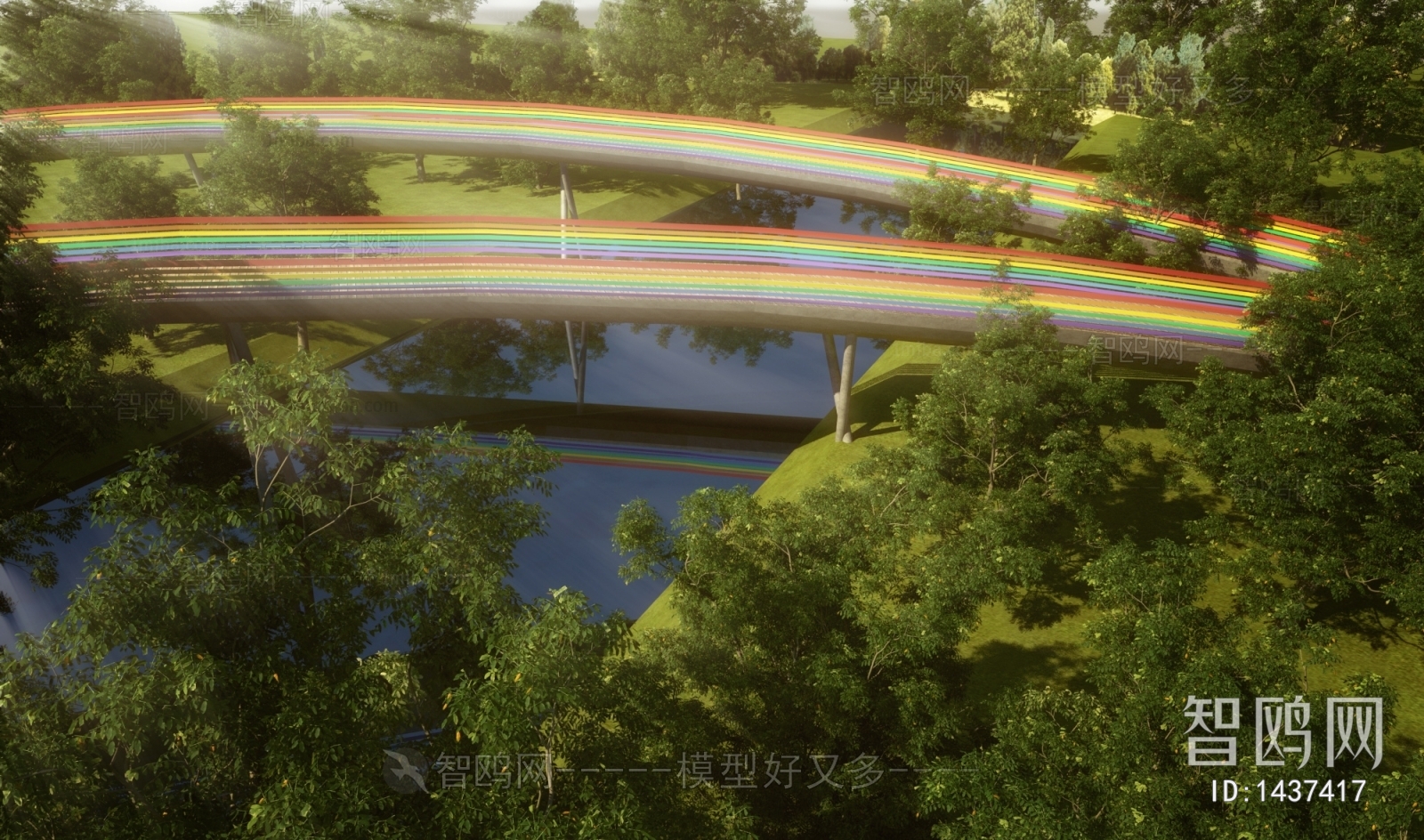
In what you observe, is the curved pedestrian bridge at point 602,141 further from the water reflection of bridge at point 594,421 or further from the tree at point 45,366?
the tree at point 45,366

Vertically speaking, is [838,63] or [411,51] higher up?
[838,63]

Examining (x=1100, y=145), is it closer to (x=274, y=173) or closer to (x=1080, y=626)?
(x=1080, y=626)

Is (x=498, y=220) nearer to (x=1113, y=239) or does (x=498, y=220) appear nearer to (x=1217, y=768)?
(x=1113, y=239)

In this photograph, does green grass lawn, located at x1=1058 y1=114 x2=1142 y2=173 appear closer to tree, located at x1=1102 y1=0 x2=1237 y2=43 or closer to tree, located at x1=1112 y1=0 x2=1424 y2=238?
tree, located at x1=1102 y1=0 x2=1237 y2=43

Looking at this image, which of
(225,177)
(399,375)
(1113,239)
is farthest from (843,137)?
(225,177)

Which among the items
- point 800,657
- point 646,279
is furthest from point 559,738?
point 646,279

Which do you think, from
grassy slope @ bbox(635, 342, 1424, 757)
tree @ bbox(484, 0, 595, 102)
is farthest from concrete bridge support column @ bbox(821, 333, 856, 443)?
tree @ bbox(484, 0, 595, 102)
